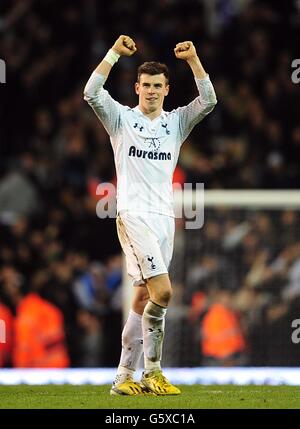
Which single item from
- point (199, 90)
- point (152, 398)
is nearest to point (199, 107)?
point (199, 90)

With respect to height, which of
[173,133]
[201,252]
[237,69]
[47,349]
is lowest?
[47,349]

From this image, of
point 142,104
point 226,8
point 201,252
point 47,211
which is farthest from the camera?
point 226,8

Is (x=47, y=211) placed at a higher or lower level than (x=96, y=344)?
higher

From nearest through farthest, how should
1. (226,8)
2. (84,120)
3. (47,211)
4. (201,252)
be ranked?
(201,252)
(47,211)
(84,120)
(226,8)

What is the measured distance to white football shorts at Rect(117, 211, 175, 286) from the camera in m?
9.73

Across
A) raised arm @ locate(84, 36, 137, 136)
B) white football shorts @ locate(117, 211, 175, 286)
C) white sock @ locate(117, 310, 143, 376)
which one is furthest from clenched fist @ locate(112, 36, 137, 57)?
white sock @ locate(117, 310, 143, 376)

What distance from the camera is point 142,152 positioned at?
9961 mm

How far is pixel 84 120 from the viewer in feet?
66.7

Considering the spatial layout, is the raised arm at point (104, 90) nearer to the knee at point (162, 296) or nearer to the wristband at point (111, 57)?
the wristband at point (111, 57)

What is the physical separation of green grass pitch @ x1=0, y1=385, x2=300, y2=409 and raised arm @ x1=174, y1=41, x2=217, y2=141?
7.13 ft

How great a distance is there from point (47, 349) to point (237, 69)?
676 cm

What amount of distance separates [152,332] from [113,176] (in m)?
9.44
